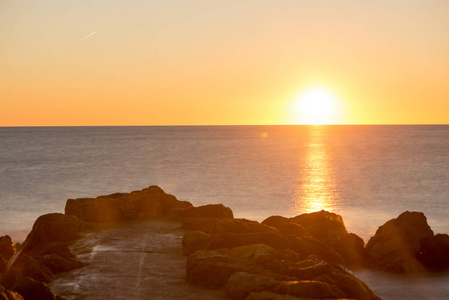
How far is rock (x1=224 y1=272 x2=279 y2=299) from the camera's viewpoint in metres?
18.3

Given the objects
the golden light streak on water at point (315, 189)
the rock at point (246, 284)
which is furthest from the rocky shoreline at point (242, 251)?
the golden light streak on water at point (315, 189)

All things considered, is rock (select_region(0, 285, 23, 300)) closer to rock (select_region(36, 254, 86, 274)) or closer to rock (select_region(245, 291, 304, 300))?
rock (select_region(36, 254, 86, 274))

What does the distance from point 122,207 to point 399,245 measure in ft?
47.6

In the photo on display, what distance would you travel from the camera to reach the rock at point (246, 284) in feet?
60.1

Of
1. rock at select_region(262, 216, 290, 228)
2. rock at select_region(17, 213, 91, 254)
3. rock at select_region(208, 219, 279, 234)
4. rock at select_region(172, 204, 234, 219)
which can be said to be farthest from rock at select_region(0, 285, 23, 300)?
rock at select_region(172, 204, 234, 219)

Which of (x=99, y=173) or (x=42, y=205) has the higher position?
(x=99, y=173)

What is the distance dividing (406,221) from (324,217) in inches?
188

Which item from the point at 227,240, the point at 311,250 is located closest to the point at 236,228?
the point at 227,240

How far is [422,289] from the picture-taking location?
1015 inches

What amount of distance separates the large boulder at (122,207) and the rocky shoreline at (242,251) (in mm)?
54

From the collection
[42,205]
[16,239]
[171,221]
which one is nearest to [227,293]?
[171,221]

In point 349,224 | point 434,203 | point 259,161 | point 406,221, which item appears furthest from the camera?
point 259,161

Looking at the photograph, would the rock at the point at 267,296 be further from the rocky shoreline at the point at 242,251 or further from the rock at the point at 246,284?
the rock at the point at 246,284

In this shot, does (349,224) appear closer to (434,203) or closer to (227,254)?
(434,203)
